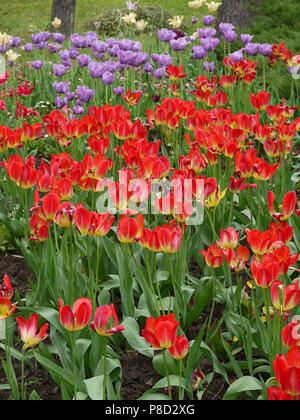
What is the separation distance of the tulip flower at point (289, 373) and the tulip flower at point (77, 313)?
54 cm

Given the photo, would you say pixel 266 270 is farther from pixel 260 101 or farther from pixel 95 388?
pixel 260 101

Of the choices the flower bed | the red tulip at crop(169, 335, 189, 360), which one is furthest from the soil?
the red tulip at crop(169, 335, 189, 360)

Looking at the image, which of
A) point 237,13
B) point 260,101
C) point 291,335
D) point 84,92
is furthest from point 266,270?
point 237,13

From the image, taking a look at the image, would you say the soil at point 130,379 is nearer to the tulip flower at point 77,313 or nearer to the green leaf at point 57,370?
the green leaf at point 57,370

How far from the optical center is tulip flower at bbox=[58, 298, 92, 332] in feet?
4.93

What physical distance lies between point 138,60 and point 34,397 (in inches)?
127

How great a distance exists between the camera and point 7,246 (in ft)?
10.6

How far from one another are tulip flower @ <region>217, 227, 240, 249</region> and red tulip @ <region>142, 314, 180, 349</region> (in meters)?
0.61

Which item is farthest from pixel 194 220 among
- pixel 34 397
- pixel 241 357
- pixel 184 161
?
pixel 34 397

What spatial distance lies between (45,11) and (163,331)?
712 inches

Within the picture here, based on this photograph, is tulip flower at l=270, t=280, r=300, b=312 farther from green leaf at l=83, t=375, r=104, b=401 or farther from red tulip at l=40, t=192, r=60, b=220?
red tulip at l=40, t=192, r=60, b=220

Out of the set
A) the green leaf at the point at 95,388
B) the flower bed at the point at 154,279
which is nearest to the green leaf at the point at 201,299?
the flower bed at the point at 154,279

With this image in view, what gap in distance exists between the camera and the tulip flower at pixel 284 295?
1558 mm

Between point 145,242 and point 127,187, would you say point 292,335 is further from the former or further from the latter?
point 127,187
